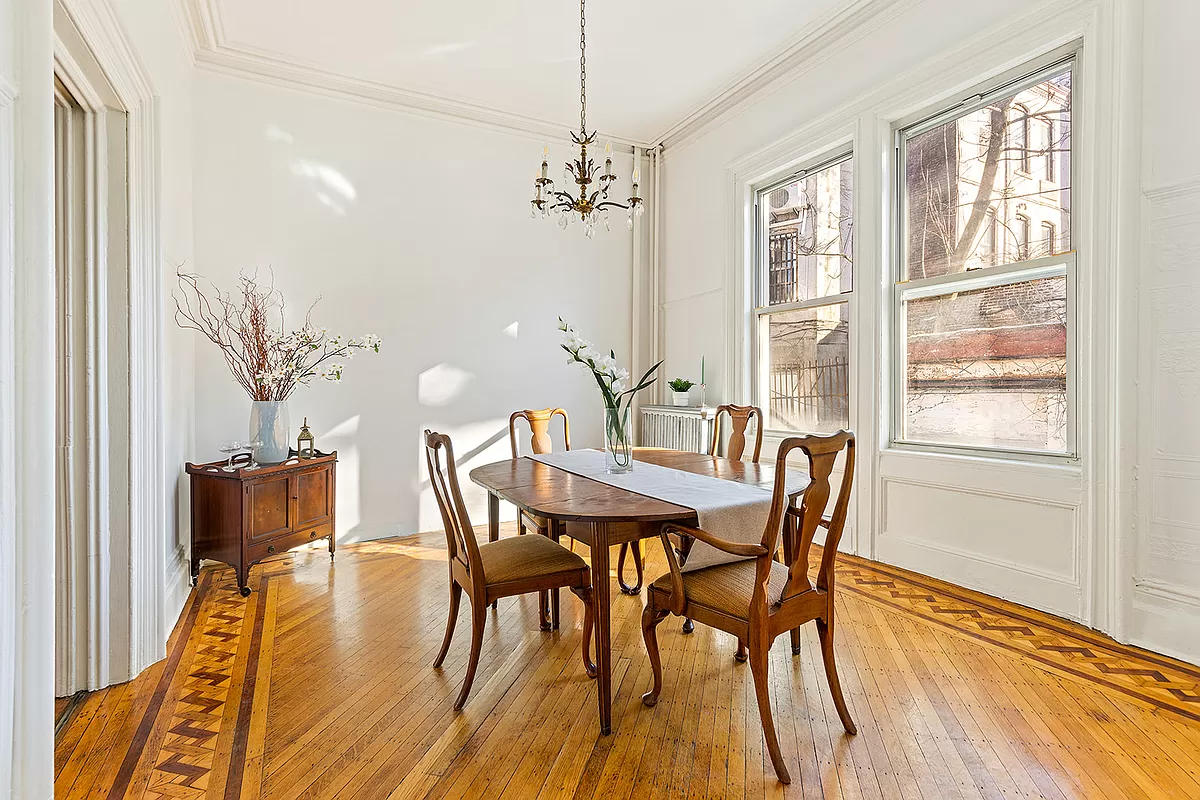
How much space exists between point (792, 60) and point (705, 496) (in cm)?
342

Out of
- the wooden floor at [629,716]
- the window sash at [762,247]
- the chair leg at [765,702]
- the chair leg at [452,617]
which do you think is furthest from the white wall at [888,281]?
the chair leg at [452,617]

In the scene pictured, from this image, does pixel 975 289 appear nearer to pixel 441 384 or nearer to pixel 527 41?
pixel 527 41

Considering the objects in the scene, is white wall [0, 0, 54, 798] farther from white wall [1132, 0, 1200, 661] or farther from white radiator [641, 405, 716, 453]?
white radiator [641, 405, 716, 453]

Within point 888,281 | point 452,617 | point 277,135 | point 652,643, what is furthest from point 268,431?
point 888,281

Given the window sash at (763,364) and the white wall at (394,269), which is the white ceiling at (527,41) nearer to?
the white wall at (394,269)

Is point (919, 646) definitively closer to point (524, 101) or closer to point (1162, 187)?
point (1162, 187)

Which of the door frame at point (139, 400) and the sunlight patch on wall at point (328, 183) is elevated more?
the sunlight patch on wall at point (328, 183)

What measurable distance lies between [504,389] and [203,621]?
8.61ft

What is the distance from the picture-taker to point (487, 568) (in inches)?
92.9

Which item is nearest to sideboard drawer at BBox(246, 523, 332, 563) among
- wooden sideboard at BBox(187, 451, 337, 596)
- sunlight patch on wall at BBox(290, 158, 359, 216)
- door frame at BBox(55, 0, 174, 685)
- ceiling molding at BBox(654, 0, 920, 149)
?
wooden sideboard at BBox(187, 451, 337, 596)

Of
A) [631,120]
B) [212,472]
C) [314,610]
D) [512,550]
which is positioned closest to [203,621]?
[314,610]

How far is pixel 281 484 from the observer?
11.9 feet

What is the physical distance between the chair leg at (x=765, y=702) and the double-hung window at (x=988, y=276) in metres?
2.15

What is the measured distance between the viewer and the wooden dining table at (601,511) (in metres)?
2.05
